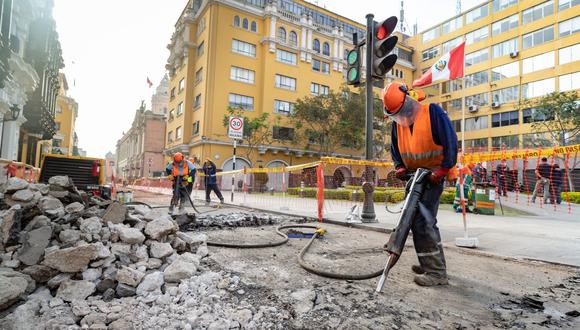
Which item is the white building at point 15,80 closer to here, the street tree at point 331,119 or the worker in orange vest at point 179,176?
the worker in orange vest at point 179,176

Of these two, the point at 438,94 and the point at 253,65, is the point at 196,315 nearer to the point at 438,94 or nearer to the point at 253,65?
the point at 253,65

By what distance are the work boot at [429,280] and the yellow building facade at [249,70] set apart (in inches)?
1154

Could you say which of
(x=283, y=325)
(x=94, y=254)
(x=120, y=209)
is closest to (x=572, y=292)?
(x=283, y=325)

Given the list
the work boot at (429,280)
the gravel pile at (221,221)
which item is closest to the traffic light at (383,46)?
the gravel pile at (221,221)

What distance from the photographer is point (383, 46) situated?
21.0ft

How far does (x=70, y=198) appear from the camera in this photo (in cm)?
446

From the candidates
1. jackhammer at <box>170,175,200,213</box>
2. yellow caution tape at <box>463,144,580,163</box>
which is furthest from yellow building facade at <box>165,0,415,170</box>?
yellow caution tape at <box>463,144,580,163</box>

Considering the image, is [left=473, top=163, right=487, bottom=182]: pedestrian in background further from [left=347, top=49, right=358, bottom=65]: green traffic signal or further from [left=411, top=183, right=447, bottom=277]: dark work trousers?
[left=411, top=183, right=447, bottom=277]: dark work trousers

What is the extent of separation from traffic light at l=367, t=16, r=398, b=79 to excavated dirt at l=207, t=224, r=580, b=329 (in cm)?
380

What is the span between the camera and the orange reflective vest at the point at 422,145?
3311 millimetres

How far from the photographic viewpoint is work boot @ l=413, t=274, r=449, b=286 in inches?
123

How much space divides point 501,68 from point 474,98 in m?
4.32

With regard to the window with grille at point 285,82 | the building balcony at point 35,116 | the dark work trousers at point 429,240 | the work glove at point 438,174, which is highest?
the window with grille at point 285,82

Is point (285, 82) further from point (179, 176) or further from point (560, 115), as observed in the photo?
point (179, 176)
